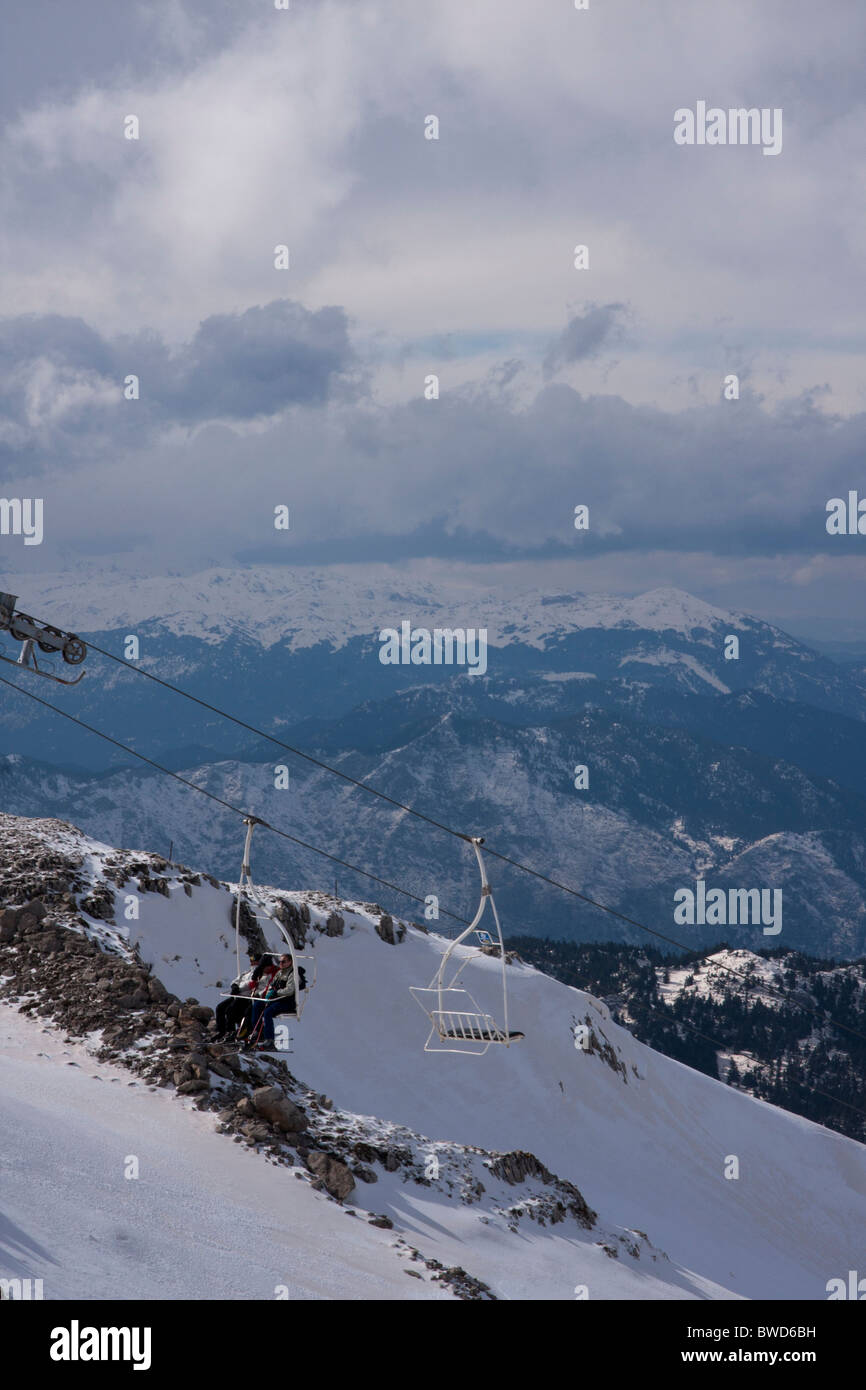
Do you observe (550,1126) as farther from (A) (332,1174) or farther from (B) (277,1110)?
(A) (332,1174)

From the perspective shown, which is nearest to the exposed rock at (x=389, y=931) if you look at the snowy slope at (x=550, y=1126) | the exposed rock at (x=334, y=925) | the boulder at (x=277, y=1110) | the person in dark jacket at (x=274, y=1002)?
the snowy slope at (x=550, y=1126)

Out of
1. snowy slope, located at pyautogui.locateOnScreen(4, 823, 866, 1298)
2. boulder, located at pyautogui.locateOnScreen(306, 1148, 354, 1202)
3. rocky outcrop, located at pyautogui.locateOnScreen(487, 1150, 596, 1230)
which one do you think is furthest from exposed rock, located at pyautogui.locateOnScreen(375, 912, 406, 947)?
boulder, located at pyautogui.locateOnScreen(306, 1148, 354, 1202)

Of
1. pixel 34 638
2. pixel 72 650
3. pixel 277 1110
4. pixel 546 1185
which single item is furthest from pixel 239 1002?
pixel 546 1185

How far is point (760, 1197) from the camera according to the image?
71000 mm

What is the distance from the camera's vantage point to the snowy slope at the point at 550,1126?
33.9m

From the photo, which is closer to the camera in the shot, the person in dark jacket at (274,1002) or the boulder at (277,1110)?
the person in dark jacket at (274,1002)

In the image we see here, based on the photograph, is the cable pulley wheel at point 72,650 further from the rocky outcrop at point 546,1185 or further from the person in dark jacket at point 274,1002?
the rocky outcrop at point 546,1185

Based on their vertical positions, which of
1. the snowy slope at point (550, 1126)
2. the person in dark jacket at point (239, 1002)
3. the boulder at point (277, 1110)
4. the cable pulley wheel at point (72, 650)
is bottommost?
the snowy slope at point (550, 1126)

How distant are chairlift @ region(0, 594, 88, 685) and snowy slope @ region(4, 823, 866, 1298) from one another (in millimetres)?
11170

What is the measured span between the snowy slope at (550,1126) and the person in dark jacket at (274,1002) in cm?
347

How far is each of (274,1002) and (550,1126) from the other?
1473 inches

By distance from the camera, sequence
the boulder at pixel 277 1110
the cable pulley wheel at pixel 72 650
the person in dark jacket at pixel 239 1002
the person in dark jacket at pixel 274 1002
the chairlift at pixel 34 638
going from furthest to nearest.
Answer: the boulder at pixel 277 1110 → the person in dark jacket at pixel 239 1002 → the person in dark jacket at pixel 274 1002 → the cable pulley wheel at pixel 72 650 → the chairlift at pixel 34 638

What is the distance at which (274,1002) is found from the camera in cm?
2873

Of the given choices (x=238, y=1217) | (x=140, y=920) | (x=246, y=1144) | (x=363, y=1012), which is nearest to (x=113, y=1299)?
(x=238, y=1217)
